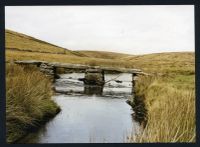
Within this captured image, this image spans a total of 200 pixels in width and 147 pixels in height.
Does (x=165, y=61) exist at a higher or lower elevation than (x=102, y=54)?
lower

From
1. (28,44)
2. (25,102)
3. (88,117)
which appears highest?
→ (28,44)

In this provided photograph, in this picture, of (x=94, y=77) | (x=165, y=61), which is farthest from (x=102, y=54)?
(x=94, y=77)

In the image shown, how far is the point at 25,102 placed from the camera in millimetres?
10422

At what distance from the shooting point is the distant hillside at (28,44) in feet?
36.9

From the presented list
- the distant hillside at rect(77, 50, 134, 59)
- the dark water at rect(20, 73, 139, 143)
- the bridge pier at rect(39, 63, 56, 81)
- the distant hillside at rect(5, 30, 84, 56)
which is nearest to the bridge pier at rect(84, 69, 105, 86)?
the dark water at rect(20, 73, 139, 143)

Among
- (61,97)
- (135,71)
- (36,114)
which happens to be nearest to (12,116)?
(36,114)

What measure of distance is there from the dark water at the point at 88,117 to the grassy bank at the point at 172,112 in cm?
43

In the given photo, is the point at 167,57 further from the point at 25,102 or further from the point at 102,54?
the point at 25,102

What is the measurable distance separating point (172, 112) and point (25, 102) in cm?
282

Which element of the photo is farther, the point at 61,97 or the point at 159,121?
the point at 61,97

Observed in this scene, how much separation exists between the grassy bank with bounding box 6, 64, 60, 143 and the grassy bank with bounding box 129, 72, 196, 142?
214cm

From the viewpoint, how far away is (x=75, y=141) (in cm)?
1037

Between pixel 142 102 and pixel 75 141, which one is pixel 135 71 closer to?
pixel 142 102

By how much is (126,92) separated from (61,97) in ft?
8.52
